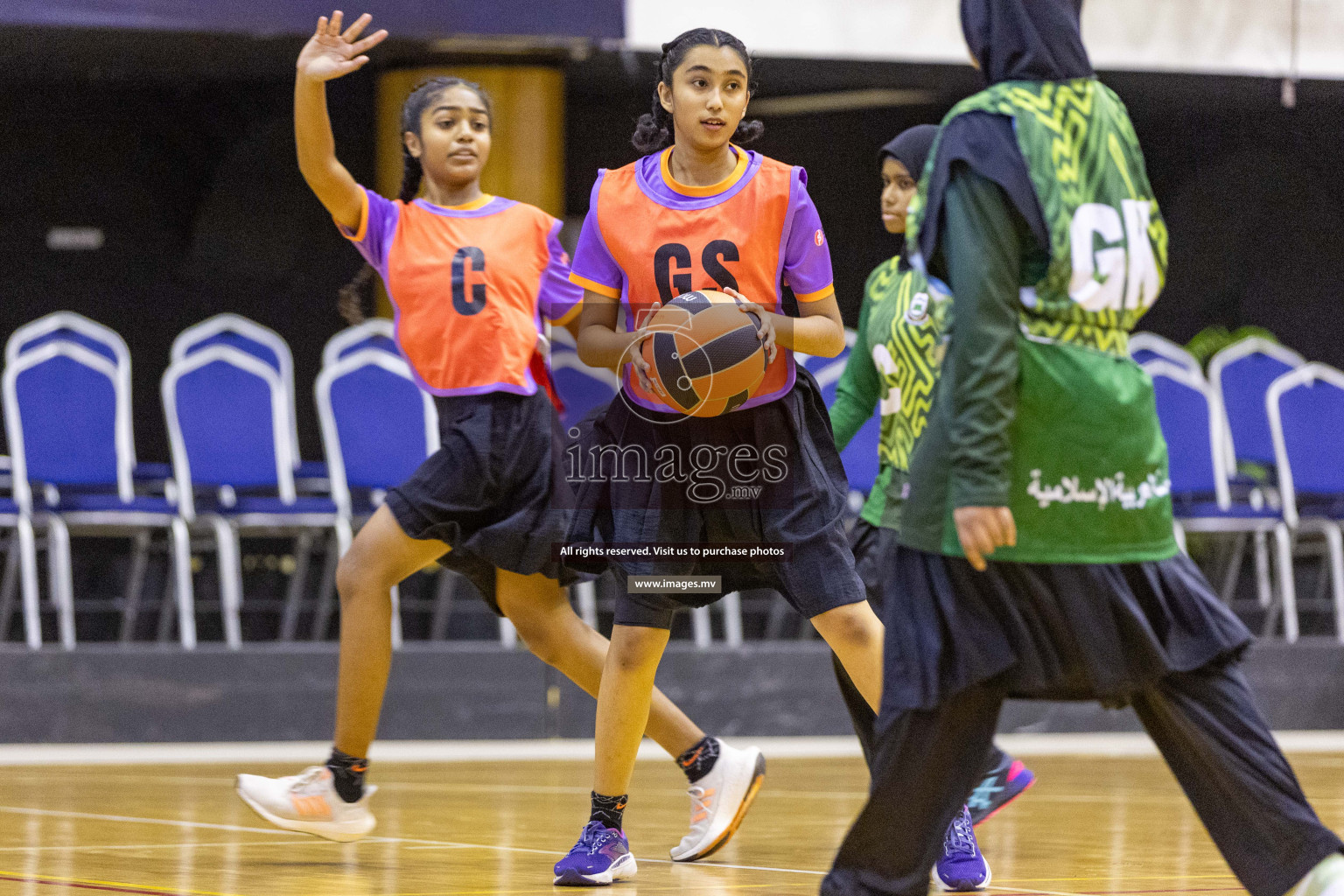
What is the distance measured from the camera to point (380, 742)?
6977 mm

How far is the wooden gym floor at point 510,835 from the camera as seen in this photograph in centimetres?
336

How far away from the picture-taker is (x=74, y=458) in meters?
7.18

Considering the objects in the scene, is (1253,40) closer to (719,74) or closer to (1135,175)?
(719,74)

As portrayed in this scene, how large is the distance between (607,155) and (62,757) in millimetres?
4378

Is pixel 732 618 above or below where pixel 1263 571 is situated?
below

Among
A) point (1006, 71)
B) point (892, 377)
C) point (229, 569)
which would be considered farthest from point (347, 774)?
point (229, 569)

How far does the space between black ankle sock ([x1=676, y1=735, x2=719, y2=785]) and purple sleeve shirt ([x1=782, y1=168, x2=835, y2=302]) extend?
3.30 ft

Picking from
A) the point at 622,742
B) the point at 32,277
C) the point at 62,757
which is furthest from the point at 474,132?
the point at 32,277

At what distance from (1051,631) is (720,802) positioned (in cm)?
146

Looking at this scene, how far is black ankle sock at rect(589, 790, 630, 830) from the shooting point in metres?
3.45

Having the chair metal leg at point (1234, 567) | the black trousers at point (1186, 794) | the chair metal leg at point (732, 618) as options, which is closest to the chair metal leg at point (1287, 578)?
the chair metal leg at point (1234, 567)

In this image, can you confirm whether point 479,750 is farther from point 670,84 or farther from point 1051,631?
point 1051,631

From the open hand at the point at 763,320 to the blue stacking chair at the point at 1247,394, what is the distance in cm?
553

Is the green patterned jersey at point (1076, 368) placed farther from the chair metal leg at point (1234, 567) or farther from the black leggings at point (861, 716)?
the chair metal leg at point (1234, 567)
